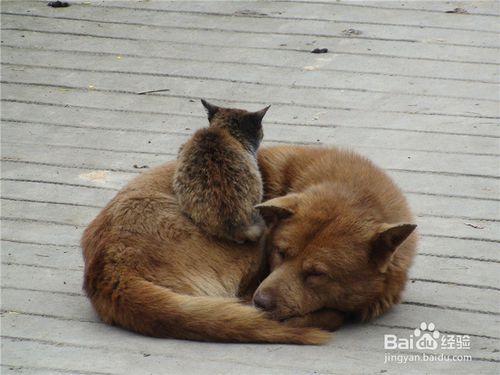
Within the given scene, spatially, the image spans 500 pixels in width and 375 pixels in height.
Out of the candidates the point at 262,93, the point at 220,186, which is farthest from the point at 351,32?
the point at 220,186

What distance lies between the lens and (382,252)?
4.50 m

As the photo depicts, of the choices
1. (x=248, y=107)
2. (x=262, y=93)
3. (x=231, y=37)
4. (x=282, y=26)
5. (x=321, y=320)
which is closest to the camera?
(x=321, y=320)

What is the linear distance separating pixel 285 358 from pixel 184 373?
1.41 feet

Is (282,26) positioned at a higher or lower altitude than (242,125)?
lower

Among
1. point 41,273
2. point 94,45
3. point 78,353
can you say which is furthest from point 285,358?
point 94,45

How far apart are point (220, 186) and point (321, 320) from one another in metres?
0.78

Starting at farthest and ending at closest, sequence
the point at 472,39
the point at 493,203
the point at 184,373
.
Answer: the point at 472,39 → the point at 493,203 → the point at 184,373

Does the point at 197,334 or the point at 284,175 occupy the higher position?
the point at 284,175

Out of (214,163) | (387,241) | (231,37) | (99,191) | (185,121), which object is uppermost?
(214,163)

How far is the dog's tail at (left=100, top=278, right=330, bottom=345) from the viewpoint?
4434 millimetres

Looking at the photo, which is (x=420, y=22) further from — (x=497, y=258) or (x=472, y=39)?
(x=497, y=258)

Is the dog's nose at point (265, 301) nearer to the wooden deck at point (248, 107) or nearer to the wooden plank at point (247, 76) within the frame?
the wooden deck at point (248, 107)

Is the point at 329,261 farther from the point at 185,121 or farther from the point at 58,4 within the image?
the point at 58,4

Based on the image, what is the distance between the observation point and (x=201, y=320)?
4438mm
